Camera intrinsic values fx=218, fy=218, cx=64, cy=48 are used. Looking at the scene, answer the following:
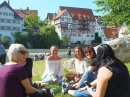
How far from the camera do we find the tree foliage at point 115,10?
64.4ft

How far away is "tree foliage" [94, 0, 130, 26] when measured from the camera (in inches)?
773

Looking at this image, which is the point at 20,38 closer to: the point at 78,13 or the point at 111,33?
the point at 78,13

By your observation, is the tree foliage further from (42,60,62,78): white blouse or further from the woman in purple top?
the woman in purple top

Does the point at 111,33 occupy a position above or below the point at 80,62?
above

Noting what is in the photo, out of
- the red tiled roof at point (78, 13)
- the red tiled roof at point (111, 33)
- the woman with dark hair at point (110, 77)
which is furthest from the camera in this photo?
the red tiled roof at point (78, 13)

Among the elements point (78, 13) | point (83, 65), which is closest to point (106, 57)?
point (83, 65)

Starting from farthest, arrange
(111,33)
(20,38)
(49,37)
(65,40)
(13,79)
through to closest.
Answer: (111,33), (65,40), (20,38), (49,37), (13,79)

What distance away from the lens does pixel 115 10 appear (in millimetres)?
21062

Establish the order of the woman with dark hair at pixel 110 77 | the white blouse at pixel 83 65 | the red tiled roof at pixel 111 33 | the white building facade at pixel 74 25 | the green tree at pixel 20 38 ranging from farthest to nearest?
1. the red tiled roof at pixel 111 33
2. the white building facade at pixel 74 25
3. the green tree at pixel 20 38
4. the white blouse at pixel 83 65
5. the woman with dark hair at pixel 110 77

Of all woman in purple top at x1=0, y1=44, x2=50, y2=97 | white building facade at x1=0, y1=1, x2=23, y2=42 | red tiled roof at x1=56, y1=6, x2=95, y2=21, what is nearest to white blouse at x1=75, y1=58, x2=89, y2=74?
woman in purple top at x1=0, y1=44, x2=50, y2=97

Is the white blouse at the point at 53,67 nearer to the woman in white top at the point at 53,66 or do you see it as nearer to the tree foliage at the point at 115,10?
the woman in white top at the point at 53,66

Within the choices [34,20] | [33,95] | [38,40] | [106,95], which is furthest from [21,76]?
[34,20]

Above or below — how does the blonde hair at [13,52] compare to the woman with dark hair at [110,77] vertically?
above

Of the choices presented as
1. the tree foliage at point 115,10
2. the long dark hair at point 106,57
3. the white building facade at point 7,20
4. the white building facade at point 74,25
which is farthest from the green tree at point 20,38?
the long dark hair at point 106,57
